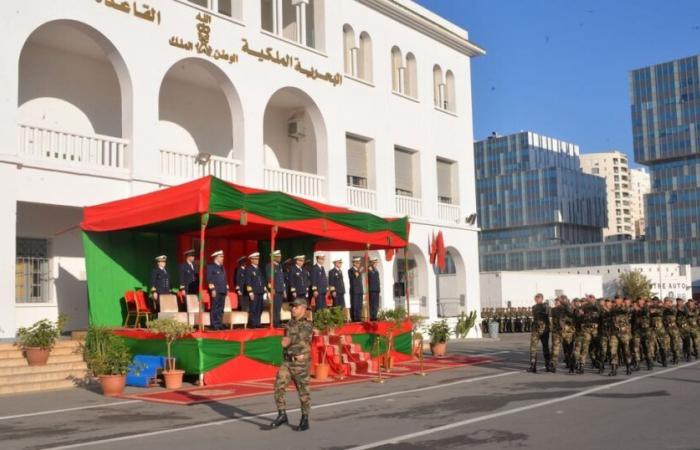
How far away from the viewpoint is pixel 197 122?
23.7 m

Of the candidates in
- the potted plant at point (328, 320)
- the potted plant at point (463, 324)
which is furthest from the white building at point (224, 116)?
the potted plant at point (328, 320)

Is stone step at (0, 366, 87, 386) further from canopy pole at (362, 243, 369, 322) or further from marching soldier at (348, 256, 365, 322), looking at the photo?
canopy pole at (362, 243, 369, 322)

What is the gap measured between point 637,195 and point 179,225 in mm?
190477

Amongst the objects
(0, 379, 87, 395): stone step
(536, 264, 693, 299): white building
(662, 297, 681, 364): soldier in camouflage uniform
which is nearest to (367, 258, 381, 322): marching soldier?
(662, 297, 681, 364): soldier in camouflage uniform

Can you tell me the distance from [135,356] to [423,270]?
52.1ft

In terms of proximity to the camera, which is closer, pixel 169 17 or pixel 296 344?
pixel 296 344

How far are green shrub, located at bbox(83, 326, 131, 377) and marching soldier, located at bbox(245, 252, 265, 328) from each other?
12.3 ft

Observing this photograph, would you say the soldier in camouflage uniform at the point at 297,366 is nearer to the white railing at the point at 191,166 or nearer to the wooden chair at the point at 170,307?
the wooden chair at the point at 170,307

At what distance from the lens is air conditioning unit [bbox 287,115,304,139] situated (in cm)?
2650

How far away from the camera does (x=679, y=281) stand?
3866 inches

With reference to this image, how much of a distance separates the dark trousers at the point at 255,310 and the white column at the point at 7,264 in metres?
4.87

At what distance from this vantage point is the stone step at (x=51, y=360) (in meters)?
15.0

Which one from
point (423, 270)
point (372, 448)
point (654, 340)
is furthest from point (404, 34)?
point (372, 448)

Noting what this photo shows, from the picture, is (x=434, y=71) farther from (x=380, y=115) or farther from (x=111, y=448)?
(x=111, y=448)
